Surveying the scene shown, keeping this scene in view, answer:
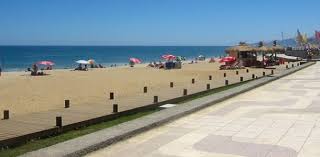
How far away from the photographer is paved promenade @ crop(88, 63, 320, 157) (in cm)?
689

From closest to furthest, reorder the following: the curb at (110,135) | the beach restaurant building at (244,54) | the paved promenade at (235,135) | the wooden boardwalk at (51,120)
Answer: the curb at (110,135)
the paved promenade at (235,135)
the wooden boardwalk at (51,120)
the beach restaurant building at (244,54)

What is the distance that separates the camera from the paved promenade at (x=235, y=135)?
6891 mm

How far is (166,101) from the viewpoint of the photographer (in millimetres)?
12711

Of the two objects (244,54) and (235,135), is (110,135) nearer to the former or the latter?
(235,135)

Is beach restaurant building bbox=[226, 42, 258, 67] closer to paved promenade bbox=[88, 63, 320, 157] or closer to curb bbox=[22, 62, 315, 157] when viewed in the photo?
paved promenade bbox=[88, 63, 320, 157]

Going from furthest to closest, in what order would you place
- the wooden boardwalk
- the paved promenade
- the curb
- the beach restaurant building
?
the beach restaurant building < the wooden boardwalk < the paved promenade < the curb

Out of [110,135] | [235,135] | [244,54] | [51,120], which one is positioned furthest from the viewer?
[244,54]

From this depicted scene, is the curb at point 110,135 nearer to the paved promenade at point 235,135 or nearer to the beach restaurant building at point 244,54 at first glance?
the paved promenade at point 235,135

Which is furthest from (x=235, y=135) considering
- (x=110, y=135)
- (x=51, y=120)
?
(x=51, y=120)

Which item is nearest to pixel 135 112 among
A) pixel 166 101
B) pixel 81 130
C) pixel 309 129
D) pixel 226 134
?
pixel 166 101

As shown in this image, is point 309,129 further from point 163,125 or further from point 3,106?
point 3,106

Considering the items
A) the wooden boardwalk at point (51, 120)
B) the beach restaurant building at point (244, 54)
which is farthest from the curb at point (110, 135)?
the beach restaurant building at point (244, 54)

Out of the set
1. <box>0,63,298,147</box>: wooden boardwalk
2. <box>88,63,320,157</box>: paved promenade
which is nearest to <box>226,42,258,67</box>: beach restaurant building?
<box>88,63,320,157</box>: paved promenade

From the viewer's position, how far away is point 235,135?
26.7ft
